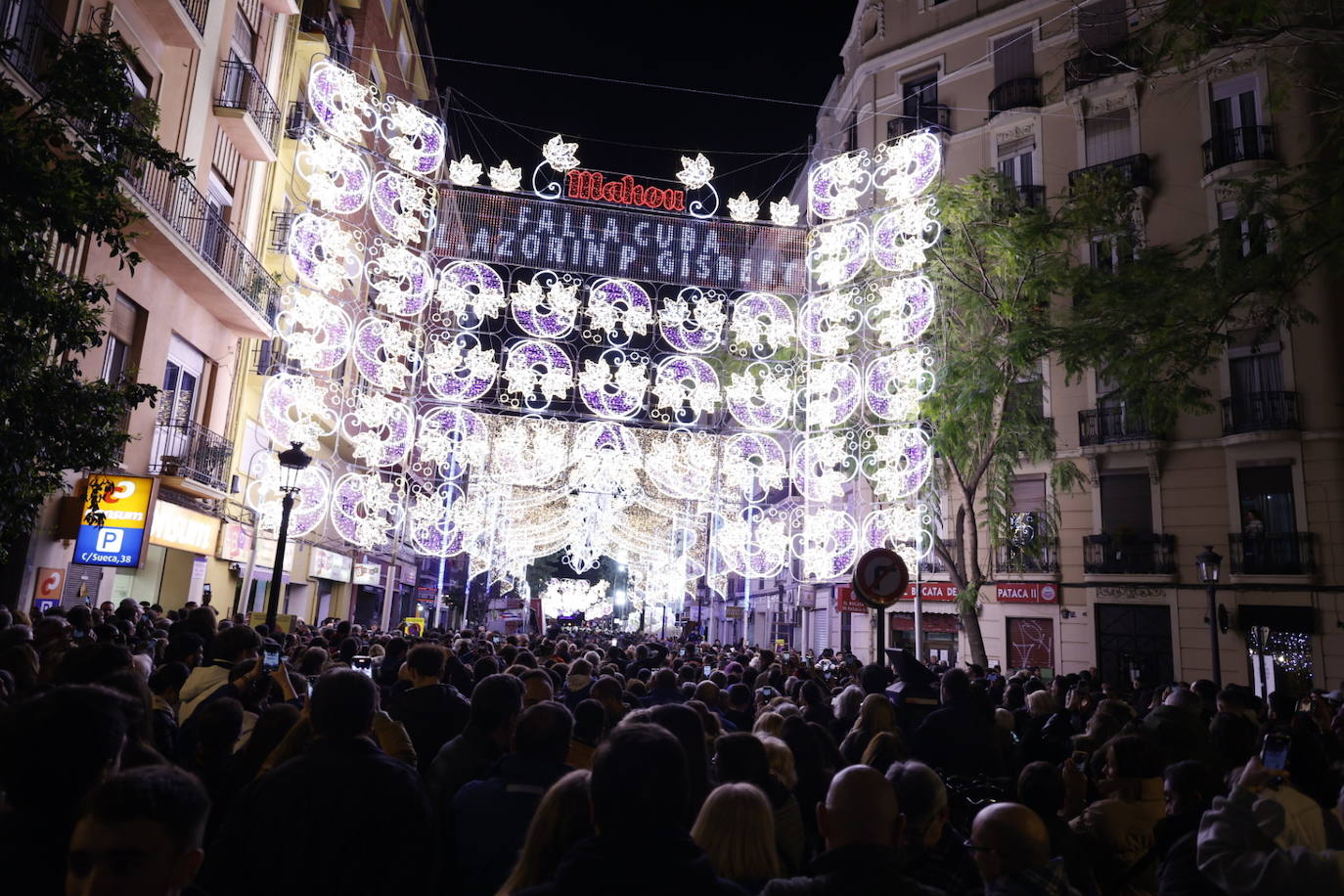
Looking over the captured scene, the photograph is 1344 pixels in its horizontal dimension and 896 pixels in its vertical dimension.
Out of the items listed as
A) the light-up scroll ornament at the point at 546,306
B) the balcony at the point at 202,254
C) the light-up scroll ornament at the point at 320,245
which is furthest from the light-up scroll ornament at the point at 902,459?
the balcony at the point at 202,254

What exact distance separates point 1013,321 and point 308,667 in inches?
587

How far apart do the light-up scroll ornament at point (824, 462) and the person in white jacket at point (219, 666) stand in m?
16.7

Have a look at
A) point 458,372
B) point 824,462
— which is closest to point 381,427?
point 458,372

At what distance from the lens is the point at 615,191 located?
22.9 metres

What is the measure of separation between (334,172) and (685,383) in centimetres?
877

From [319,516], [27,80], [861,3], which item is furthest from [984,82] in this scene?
[27,80]

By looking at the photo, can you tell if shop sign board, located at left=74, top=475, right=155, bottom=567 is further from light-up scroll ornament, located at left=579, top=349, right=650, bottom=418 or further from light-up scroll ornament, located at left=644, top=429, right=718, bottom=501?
light-up scroll ornament, located at left=644, top=429, right=718, bottom=501

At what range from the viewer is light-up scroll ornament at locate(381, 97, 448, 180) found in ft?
68.8

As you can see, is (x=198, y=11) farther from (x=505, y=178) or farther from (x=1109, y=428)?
(x=1109, y=428)

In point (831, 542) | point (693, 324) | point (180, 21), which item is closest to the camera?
point (180, 21)

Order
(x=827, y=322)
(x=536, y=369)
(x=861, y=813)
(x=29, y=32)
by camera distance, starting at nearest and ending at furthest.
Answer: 1. (x=861, y=813)
2. (x=29, y=32)
3. (x=536, y=369)
4. (x=827, y=322)

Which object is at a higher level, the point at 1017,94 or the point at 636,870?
the point at 1017,94

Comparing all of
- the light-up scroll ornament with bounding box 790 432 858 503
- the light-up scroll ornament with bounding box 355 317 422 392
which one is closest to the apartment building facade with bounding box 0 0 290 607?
the light-up scroll ornament with bounding box 355 317 422 392

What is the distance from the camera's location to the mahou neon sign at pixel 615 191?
74.5ft
